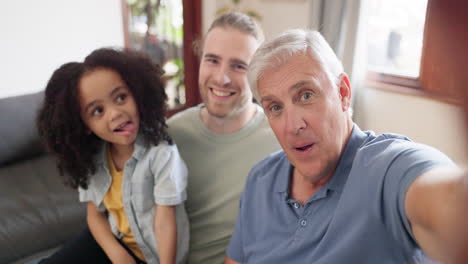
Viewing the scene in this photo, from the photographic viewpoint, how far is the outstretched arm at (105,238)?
129 centimetres

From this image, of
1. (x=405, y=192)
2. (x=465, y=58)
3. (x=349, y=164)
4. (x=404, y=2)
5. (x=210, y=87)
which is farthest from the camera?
(x=404, y=2)

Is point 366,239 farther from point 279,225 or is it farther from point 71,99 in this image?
point 71,99

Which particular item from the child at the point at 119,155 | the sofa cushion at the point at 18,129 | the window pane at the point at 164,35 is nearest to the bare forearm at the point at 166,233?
the child at the point at 119,155

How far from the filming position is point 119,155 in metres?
1.39

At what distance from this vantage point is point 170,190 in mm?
1229

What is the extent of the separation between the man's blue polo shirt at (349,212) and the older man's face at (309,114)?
1.7 inches

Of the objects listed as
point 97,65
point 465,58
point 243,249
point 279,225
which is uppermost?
point 465,58

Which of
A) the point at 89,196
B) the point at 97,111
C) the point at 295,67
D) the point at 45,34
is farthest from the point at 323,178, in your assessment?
the point at 45,34

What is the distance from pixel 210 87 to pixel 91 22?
186cm

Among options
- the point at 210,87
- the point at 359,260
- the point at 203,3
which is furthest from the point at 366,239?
the point at 203,3

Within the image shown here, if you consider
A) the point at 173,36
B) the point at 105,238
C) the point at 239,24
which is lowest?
the point at 105,238

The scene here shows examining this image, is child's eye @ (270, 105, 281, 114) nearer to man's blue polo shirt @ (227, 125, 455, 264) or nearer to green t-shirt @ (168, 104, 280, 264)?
man's blue polo shirt @ (227, 125, 455, 264)

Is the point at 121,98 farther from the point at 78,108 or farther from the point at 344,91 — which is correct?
the point at 344,91

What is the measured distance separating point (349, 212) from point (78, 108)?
97 centimetres
